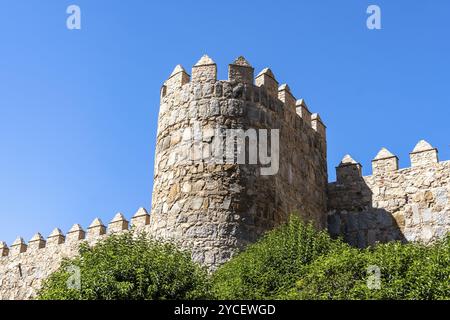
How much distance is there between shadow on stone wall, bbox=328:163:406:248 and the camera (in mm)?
17062

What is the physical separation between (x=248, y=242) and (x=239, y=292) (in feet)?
8.97

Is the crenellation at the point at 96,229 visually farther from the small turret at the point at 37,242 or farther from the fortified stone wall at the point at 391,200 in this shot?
the fortified stone wall at the point at 391,200

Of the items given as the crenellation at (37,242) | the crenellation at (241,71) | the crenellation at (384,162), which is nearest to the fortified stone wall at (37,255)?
the crenellation at (37,242)

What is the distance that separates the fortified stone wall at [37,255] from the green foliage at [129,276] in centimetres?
888

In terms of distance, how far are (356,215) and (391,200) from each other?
1000mm

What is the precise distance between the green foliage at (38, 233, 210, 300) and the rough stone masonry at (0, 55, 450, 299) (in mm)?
2181

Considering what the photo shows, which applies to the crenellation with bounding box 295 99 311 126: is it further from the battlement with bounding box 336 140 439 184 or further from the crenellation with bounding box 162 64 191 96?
the crenellation with bounding box 162 64 191 96

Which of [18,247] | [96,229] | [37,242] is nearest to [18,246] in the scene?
[18,247]

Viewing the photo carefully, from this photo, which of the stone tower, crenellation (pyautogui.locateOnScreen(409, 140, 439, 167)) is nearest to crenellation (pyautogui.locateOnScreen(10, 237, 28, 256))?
the stone tower

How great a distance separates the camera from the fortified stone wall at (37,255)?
20.5 metres

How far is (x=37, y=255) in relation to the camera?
73.8 feet

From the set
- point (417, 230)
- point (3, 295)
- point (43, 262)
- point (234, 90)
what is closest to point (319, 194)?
point (417, 230)

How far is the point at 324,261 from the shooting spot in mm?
10484

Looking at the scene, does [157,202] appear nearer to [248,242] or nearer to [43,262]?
[248,242]
